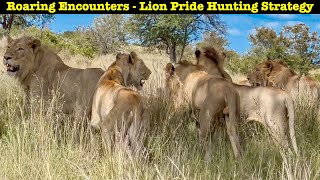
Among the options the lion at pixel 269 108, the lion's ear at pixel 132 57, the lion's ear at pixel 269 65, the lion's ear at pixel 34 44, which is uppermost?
the lion's ear at pixel 34 44

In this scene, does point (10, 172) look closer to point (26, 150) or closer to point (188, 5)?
point (26, 150)

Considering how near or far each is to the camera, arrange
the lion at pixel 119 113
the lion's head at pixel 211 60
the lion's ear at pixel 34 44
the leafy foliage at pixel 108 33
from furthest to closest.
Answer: the leafy foliage at pixel 108 33 < the lion's head at pixel 211 60 < the lion's ear at pixel 34 44 < the lion at pixel 119 113

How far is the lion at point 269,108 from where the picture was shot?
223 inches

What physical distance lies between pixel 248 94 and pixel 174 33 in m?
32.0

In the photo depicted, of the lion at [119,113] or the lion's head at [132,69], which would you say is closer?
the lion at [119,113]

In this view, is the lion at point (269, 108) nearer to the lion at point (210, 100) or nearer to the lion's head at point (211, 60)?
the lion at point (210, 100)

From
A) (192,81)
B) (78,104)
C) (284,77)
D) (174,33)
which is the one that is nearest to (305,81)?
(284,77)

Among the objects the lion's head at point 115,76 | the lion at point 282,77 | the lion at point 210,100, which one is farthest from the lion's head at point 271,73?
the lion's head at point 115,76

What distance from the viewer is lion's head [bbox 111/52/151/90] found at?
6.49 meters

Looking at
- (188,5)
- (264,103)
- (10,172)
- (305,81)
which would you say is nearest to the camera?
(10,172)

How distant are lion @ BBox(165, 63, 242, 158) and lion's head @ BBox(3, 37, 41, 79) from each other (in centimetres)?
241

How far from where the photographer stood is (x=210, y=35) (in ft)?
131

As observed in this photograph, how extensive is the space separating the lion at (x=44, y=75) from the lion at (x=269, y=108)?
2.26 m

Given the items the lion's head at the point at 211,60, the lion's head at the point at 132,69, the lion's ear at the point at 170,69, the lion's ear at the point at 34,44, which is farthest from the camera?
the lion's head at the point at 211,60
